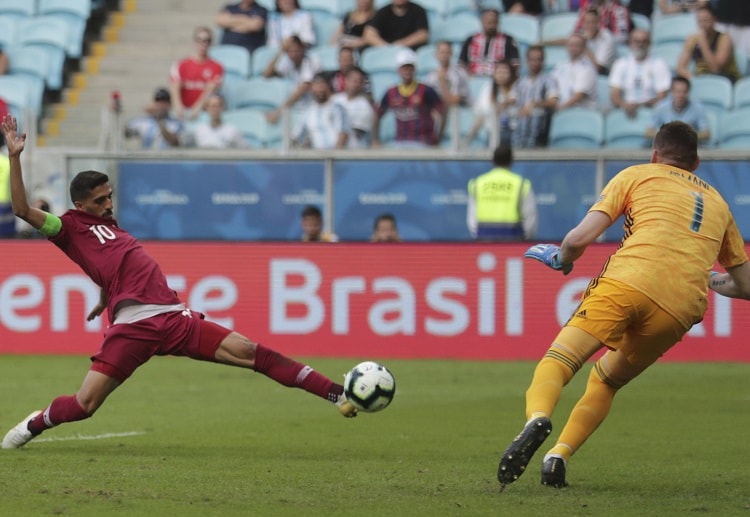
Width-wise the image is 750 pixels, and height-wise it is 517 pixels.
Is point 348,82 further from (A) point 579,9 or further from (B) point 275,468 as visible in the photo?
(B) point 275,468

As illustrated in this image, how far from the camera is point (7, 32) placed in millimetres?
21594

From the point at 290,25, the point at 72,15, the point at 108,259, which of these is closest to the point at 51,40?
the point at 72,15

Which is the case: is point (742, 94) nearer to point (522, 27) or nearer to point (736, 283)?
point (522, 27)

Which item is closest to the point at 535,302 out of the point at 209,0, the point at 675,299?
the point at 675,299

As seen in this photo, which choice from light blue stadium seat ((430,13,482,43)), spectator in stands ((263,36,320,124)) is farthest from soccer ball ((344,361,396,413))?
light blue stadium seat ((430,13,482,43))

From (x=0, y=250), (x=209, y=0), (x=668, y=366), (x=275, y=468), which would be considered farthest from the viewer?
(x=209, y=0)

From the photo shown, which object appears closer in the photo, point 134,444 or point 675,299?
point 675,299

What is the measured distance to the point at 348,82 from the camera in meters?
17.2

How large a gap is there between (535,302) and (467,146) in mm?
2273

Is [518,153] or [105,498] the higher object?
[518,153]

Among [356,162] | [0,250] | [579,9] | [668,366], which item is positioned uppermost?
[579,9]

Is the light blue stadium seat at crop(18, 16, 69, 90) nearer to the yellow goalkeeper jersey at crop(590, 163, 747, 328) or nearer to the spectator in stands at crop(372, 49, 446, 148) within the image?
the spectator in stands at crop(372, 49, 446, 148)

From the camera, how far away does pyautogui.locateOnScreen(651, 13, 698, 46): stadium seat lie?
19.2 meters

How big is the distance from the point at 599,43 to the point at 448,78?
7.80 ft
